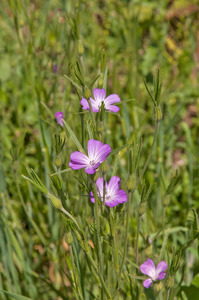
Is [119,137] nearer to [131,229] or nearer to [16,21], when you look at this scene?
[131,229]

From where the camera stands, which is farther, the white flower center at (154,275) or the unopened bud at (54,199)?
the white flower center at (154,275)

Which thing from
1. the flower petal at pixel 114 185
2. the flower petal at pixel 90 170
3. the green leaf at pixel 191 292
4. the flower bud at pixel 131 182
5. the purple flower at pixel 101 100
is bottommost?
the green leaf at pixel 191 292

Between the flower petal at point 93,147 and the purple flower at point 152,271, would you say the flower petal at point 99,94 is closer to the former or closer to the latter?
the flower petal at point 93,147

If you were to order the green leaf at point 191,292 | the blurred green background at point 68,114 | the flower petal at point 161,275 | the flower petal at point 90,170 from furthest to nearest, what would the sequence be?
1. the blurred green background at point 68,114
2. the green leaf at point 191,292
3. the flower petal at point 161,275
4. the flower petal at point 90,170

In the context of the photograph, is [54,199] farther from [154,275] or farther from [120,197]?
[154,275]

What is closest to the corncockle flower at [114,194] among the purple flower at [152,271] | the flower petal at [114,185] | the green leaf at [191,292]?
the flower petal at [114,185]

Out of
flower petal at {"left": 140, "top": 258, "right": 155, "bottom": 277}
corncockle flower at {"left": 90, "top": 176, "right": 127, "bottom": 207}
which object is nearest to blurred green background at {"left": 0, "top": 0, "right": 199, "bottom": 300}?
corncockle flower at {"left": 90, "top": 176, "right": 127, "bottom": 207}

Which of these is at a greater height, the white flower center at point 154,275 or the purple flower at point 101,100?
the purple flower at point 101,100

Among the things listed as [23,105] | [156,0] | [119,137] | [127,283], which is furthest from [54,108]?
[156,0]

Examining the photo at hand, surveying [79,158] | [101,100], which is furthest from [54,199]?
[101,100]

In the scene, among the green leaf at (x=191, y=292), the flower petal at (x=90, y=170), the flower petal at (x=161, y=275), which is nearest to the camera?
the flower petal at (x=90, y=170)
